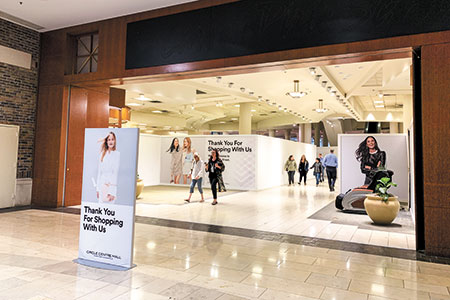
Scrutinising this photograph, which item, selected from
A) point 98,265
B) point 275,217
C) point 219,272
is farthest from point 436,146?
point 98,265

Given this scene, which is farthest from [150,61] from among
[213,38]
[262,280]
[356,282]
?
[356,282]

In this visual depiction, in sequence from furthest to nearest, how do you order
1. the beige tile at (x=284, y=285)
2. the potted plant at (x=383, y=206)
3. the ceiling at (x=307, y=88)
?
the ceiling at (x=307, y=88) < the potted plant at (x=383, y=206) < the beige tile at (x=284, y=285)

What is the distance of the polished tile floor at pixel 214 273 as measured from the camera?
2980 mm

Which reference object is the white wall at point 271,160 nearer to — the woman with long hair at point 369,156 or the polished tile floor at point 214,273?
the woman with long hair at point 369,156

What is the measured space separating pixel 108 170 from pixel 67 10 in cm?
472

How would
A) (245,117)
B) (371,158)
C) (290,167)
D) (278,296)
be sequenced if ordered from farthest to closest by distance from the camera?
(245,117) < (290,167) < (371,158) < (278,296)

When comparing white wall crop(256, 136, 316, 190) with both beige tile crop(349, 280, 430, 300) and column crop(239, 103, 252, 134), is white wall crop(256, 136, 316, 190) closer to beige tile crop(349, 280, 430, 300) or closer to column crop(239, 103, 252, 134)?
column crop(239, 103, 252, 134)

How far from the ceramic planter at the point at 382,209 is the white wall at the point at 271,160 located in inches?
256

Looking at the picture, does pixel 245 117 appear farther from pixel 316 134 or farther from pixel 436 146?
pixel 316 134

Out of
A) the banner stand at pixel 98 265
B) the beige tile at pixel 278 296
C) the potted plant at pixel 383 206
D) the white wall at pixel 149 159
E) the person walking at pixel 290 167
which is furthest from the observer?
the person walking at pixel 290 167

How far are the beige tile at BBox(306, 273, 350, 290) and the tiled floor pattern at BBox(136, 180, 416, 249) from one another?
1.85 meters

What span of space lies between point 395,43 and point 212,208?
211 inches

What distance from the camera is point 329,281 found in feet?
10.9

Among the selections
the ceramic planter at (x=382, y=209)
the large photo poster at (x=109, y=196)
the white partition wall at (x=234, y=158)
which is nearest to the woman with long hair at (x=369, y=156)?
the ceramic planter at (x=382, y=209)
